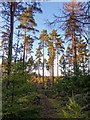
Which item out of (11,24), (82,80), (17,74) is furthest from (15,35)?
(17,74)

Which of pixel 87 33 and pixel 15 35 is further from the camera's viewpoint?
pixel 15 35

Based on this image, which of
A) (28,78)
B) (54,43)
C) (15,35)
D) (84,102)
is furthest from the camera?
(54,43)

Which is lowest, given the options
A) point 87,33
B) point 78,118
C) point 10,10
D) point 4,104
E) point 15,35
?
point 78,118

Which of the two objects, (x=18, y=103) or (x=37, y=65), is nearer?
(x=18, y=103)

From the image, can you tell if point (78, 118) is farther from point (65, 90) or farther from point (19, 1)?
point (19, 1)

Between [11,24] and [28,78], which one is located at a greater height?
[11,24]

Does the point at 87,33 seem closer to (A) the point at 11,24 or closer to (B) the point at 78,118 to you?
(B) the point at 78,118

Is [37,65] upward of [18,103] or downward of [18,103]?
upward

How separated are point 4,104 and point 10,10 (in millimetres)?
2675

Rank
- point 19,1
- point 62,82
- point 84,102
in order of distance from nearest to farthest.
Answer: point 84,102 < point 19,1 < point 62,82

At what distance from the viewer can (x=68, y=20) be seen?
307 centimetres

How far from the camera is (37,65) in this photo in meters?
4.35

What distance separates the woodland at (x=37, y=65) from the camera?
286cm

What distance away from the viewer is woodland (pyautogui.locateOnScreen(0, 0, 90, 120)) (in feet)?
9.39
